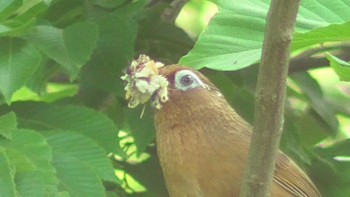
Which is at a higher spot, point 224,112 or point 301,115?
point 224,112

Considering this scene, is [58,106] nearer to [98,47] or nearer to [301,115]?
[98,47]

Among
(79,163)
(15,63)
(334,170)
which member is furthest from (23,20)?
(334,170)

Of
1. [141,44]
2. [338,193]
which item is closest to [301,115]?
[338,193]

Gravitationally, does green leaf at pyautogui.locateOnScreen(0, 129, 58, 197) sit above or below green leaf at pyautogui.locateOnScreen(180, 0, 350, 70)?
below

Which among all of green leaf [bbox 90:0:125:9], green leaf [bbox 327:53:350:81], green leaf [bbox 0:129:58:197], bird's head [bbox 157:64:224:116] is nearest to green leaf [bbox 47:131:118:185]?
green leaf [bbox 0:129:58:197]

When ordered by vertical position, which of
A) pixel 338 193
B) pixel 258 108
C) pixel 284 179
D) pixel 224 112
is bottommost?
pixel 338 193

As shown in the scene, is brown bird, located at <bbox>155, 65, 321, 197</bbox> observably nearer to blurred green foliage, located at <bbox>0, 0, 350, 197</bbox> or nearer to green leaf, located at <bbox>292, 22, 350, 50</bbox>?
blurred green foliage, located at <bbox>0, 0, 350, 197</bbox>

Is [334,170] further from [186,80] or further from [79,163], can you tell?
[79,163]
